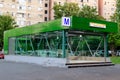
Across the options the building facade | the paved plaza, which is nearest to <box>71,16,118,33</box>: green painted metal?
the paved plaza

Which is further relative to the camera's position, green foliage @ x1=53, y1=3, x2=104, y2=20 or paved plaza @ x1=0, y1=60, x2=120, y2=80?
green foliage @ x1=53, y1=3, x2=104, y2=20

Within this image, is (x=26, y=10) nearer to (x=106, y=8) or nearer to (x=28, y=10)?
(x=28, y=10)

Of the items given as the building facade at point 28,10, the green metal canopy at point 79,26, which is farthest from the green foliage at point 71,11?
the green metal canopy at point 79,26

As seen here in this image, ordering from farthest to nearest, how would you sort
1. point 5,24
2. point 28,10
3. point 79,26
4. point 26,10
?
point 28,10, point 26,10, point 5,24, point 79,26

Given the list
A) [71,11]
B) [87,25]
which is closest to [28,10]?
[71,11]

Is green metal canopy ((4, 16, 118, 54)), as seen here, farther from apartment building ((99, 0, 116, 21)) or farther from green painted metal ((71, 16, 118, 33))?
apartment building ((99, 0, 116, 21))

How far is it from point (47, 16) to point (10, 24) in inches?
997

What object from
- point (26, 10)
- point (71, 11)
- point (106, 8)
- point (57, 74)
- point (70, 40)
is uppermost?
point (106, 8)

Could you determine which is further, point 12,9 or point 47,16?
point 47,16

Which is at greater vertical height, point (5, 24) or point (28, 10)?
point (28, 10)

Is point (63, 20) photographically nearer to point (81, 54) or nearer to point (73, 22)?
point (73, 22)

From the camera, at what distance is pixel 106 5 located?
101000mm

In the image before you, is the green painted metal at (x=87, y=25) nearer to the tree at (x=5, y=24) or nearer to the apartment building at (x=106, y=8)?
the tree at (x=5, y=24)

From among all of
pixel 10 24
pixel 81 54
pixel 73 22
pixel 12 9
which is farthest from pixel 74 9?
pixel 73 22
